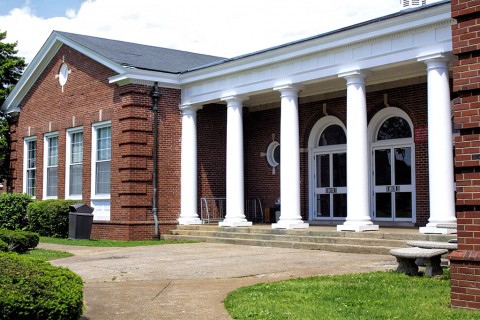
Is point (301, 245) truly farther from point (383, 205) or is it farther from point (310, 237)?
point (383, 205)

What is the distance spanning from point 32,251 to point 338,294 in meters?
9.76

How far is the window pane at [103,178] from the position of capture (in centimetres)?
2105

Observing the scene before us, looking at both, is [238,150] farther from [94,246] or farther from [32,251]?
[32,251]

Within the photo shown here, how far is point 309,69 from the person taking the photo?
1673 centimetres

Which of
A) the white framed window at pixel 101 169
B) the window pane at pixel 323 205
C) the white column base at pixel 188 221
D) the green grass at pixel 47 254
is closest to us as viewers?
the green grass at pixel 47 254

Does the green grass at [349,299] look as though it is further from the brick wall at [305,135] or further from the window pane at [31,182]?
the window pane at [31,182]

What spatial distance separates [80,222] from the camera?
19875mm

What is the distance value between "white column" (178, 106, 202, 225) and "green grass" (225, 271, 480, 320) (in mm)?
10880

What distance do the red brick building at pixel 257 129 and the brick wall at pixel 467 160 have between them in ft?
21.1

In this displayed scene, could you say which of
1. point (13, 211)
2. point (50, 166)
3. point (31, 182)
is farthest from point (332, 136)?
point (31, 182)

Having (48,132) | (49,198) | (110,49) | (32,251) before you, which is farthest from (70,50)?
(32,251)

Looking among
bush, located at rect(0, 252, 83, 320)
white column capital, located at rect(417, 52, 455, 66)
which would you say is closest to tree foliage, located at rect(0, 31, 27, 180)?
white column capital, located at rect(417, 52, 455, 66)

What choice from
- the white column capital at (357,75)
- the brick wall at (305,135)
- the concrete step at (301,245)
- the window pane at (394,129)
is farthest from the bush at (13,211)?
the white column capital at (357,75)

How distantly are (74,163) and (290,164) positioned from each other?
9223mm
